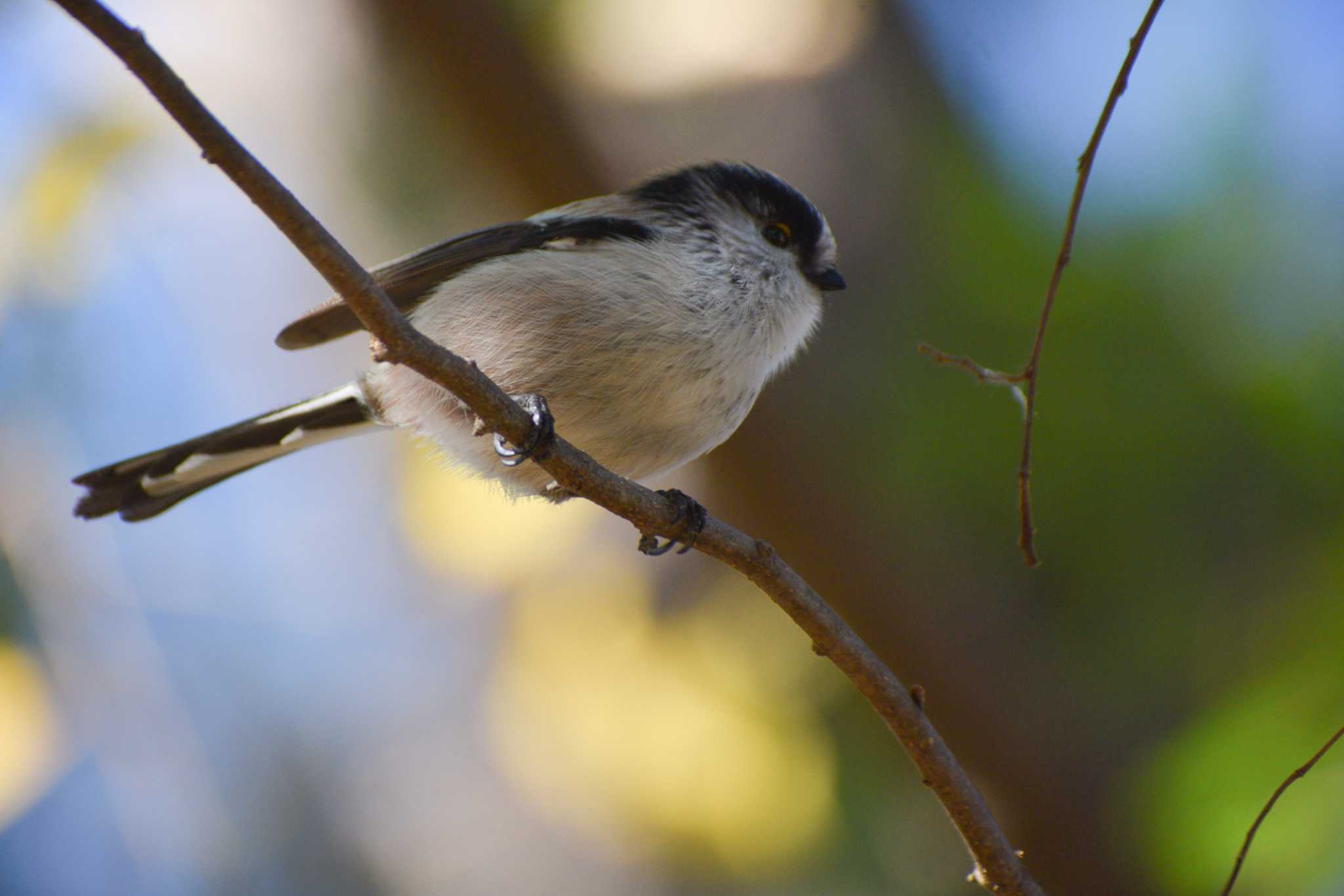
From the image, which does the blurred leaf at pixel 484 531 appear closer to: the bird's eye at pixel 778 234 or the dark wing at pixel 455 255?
the dark wing at pixel 455 255

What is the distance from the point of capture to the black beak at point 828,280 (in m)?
2.34

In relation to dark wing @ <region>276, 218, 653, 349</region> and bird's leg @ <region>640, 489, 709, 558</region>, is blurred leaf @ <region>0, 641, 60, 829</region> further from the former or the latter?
bird's leg @ <region>640, 489, 709, 558</region>

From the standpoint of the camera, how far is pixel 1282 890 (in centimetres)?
205

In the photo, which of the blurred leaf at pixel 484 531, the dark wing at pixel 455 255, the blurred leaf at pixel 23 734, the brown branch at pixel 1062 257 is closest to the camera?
the brown branch at pixel 1062 257

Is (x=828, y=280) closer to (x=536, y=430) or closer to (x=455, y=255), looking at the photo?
(x=455, y=255)

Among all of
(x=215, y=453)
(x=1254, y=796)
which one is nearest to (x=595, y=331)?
(x=215, y=453)

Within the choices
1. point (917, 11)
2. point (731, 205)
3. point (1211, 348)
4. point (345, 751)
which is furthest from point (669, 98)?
point (345, 751)

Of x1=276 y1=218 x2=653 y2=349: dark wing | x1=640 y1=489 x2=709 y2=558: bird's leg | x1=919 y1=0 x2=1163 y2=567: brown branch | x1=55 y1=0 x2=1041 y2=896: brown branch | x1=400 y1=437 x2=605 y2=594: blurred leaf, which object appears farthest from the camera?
x1=400 y1=437 x2=605 y2=594: blurred leaf

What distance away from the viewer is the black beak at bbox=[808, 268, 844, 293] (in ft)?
7.69

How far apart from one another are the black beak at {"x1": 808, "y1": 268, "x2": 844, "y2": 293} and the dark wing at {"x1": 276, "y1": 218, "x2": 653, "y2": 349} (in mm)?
461

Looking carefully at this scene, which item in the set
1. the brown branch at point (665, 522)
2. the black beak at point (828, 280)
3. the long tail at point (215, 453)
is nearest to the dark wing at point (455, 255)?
the long tail at point (215, 453)

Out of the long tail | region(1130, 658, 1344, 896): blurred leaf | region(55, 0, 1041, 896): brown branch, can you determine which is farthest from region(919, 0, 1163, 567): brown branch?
the long tail

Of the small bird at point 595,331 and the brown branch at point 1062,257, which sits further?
the small bird at point 595,331

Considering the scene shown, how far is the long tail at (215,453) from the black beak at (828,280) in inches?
44.2
